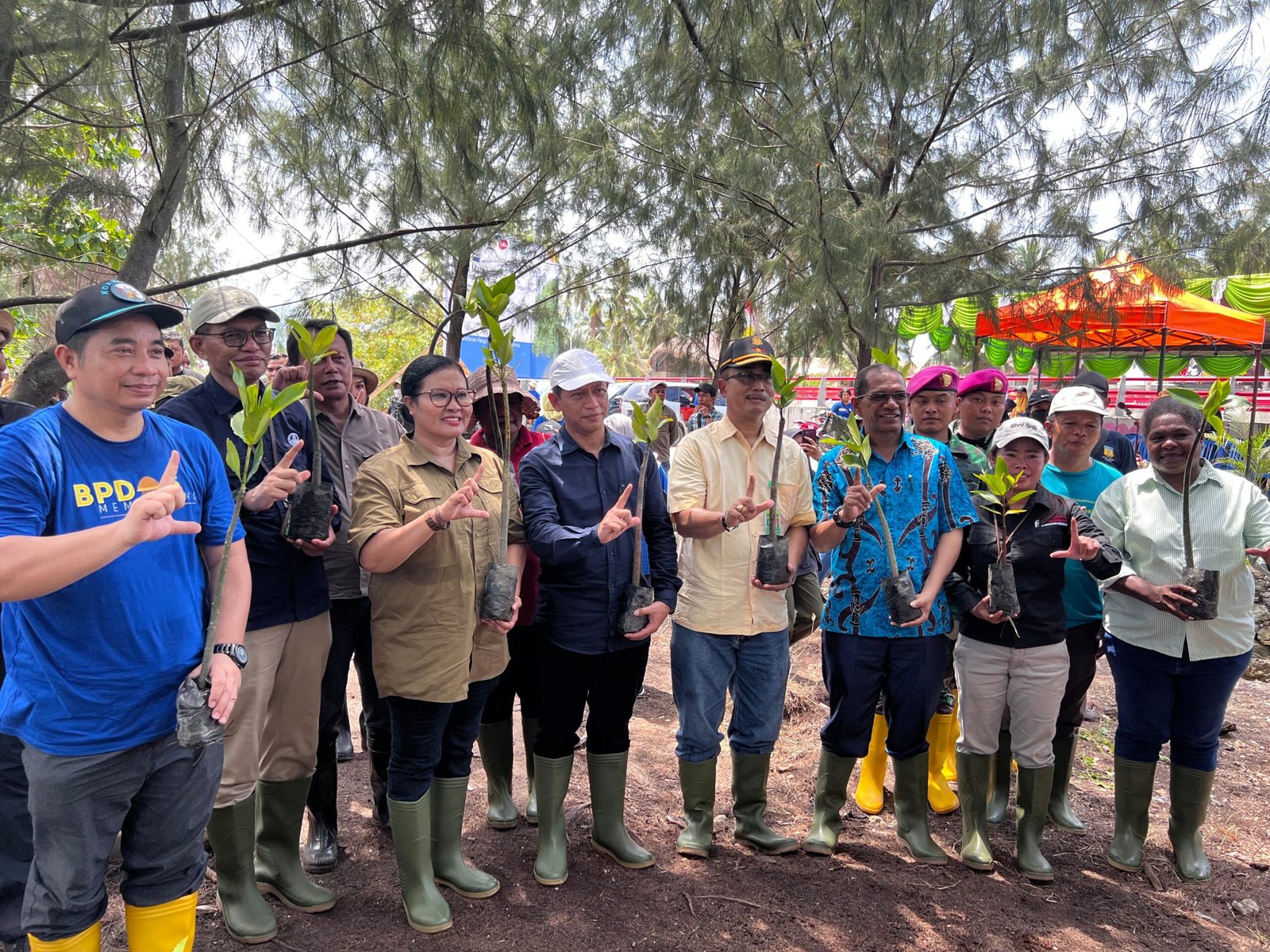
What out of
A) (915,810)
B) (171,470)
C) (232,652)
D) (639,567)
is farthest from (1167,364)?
(171,470)

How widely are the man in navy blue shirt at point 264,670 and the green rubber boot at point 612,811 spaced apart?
0.96 m

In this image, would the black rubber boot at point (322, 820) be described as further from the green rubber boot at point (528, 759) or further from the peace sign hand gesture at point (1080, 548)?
the peace sign hand gesture at point (1080, 548)

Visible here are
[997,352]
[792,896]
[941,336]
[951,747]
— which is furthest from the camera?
[997,352]

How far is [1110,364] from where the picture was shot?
12641 mm

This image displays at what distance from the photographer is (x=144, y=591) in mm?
1919

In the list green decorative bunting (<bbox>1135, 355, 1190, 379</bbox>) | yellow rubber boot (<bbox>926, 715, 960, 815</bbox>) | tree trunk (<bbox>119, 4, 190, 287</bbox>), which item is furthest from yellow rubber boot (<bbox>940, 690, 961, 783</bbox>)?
green decorative bunting (<bbox>1135, 355, 1190, 379</bbox>)

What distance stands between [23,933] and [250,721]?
75cm

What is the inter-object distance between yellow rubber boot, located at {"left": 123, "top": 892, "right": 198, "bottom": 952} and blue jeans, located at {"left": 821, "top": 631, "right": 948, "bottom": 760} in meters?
2.21

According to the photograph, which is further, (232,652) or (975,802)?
(975,802)

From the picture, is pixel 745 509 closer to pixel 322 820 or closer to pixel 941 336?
pixel 322 820

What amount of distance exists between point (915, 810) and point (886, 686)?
0.53 meters

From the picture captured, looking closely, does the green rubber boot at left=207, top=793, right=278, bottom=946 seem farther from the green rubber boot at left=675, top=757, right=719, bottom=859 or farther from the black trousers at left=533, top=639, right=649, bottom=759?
the green rubber boot at left=675, top=757, right=719, bottom=859

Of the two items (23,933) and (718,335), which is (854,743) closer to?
(23,933)

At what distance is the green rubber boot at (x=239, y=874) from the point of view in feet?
8.53
